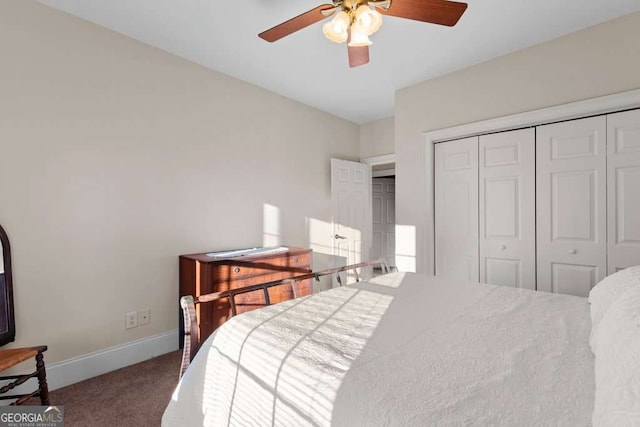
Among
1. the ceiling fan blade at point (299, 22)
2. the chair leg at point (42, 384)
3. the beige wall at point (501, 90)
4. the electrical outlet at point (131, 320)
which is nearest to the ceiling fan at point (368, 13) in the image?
the ceiling fan blade at point (299, 22)

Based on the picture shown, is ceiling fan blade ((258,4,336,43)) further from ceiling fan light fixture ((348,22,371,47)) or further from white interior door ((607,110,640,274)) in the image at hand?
white interior door ((607,110,640,274))

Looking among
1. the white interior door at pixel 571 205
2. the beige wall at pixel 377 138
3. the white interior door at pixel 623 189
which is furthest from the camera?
the beige wall at pixel 377 138

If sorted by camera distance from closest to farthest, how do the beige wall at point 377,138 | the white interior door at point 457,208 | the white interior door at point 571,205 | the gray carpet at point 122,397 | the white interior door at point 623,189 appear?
the gray carpet at point 122,397, the white interior door at point 623,189, the white interior door at point 571,205, the white interior door at point 457,208, the beige wall at point 377,138

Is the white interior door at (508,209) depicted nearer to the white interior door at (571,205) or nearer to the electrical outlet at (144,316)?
the white interior door at (571,205)

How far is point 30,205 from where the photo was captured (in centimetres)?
197

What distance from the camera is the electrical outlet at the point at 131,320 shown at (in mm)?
2389

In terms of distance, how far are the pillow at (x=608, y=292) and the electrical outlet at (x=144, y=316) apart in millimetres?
2704

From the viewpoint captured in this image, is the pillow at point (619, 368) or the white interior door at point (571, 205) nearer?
the pillow at point (619, 368)

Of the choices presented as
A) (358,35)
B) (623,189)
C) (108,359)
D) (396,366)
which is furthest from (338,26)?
(108,359)

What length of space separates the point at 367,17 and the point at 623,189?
7.27ft

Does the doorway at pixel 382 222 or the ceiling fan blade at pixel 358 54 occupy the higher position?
the ceiling fan blade at pixel 358 54

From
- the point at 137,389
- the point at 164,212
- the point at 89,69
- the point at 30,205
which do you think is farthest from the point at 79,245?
the point at 89,69

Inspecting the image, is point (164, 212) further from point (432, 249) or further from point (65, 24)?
point (432, 249)

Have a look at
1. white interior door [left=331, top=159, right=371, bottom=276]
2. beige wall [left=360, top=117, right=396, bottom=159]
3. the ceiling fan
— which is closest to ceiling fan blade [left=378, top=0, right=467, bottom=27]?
the ceiling fan
